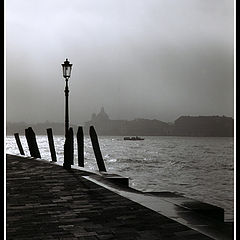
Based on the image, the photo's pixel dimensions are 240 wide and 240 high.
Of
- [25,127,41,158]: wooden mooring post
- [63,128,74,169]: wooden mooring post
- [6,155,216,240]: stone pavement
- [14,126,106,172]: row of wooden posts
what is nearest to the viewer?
[6,155,216,240]: stone pavement

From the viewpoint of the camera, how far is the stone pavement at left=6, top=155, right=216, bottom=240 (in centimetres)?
345

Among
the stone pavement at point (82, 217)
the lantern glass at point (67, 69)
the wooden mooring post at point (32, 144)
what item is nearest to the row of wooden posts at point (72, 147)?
the wooden mooring post at point (32, 144)

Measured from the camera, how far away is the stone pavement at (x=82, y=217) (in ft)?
11.3

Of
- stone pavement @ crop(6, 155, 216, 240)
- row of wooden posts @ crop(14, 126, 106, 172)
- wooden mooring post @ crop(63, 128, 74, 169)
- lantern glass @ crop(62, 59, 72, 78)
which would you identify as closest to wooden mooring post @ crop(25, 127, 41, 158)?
row of wooden posts @ crop(14, 126, 106, 172)

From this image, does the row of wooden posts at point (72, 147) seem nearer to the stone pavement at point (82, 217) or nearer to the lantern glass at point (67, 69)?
the lantern glass at point (67, 69)

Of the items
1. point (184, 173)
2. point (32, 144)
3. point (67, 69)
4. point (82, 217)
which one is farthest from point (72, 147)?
point (184, 173)

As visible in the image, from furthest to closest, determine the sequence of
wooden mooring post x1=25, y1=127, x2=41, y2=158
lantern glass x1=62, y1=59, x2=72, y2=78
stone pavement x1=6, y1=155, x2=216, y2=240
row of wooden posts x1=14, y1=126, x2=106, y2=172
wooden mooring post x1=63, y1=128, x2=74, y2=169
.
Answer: wooden mooring post x1=25, y1=127, x2=41, y2=158 < lantern glass x1=62, y1=59, x2=72, y2=78 < row of wooden posts x1=14, y1=126, x2=106, y2=172 < wooden mooring post x1=63, y1=128, x2=74, y2=169 < stone pavement x1=6, y1=155, x2=216, y2=240

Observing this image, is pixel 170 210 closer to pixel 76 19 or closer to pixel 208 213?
pixel 208 213

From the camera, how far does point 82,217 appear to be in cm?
419

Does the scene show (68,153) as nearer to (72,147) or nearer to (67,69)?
(72,147)

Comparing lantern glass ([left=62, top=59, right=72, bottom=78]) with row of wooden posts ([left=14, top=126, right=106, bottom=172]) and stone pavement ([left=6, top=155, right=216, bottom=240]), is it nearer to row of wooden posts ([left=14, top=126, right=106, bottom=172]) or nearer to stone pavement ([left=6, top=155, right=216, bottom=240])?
row of wooden posts ([left=14, top=126, right=106, bottom=172])

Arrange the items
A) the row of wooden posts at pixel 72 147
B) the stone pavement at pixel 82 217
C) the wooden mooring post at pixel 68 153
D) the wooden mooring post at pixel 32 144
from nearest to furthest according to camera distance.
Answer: the stone pavement at pixel 82 217, the wooden mooring post at pixel 68 153, the row of wooden posts at pixel 72 147, the wooden mooring post at pixel 32 144

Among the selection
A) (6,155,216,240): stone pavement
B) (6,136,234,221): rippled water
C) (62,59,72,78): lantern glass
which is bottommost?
(6,136,234,221): rippled water
